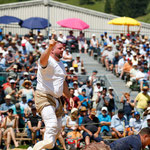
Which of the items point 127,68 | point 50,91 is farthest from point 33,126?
point 127,68

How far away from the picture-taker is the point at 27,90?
44.1ft

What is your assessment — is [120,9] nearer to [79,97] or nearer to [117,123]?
[79,97]

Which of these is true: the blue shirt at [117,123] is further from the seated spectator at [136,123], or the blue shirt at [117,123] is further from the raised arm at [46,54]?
the raised arm at [46,54]

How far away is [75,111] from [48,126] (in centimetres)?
588

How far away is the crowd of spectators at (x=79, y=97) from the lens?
38.0 ft

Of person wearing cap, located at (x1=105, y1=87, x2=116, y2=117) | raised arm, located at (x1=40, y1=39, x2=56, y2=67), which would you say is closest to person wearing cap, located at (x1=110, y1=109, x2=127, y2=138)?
person wearing cap, located at (x1=105, y1=87, x2=116, y2=117)

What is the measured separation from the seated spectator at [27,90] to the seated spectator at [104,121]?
2500mm

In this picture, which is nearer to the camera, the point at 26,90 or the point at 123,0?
the point at 26,90

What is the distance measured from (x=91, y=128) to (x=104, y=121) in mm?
998

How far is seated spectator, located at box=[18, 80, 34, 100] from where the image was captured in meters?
13.4

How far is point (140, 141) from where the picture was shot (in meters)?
6.00

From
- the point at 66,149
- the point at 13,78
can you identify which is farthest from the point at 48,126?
the point at 13,78

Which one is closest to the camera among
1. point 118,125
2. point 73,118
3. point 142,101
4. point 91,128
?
point 91,128

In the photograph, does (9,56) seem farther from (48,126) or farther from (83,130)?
(48,126)
